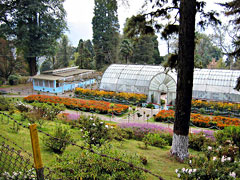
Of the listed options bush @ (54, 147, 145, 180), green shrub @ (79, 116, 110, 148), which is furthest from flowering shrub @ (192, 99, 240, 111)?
bush @ (54, 147, 145, 180)

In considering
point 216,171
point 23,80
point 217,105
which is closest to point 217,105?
point 217,105

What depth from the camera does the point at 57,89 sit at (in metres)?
29.2

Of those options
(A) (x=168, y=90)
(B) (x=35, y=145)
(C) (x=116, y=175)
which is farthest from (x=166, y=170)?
(A) (x=168, y=90)

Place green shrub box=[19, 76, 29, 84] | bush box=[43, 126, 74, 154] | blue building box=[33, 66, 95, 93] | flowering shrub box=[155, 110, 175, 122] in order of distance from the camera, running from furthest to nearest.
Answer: green shrub box=[19, 76, 29, 84], blue building box=[33, 66, 95, 93], flowering shrub box=[155, 110, 175, 122], bush box=[43, 126, 74, 154]

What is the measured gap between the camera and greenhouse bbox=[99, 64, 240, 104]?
22.2 m

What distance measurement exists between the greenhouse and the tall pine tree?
51.0 feet

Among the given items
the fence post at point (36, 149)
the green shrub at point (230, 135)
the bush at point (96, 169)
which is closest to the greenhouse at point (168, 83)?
the green shrub at point (230, 135)

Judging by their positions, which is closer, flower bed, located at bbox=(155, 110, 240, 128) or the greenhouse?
flower bed, located at bbox=(155, 110, 240, 128)

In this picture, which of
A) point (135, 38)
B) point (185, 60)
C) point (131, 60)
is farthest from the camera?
point (131, 60)

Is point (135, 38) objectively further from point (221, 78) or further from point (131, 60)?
point (131, 60)

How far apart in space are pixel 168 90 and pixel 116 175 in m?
19.4

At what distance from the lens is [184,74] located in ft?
24.6

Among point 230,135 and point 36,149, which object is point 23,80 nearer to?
point 230,135

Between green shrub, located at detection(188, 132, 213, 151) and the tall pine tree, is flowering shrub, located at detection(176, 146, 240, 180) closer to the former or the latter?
green shrub, located at detection(188, 132, 213, 151)
